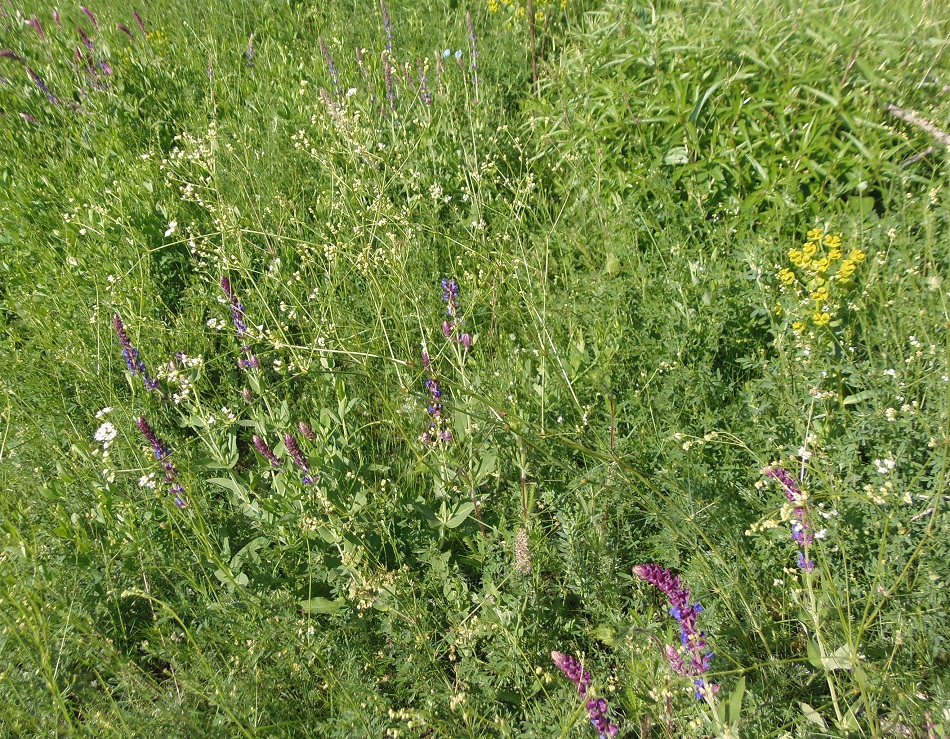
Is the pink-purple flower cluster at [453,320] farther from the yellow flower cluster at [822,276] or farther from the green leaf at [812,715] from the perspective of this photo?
the green leaf at [812,715]

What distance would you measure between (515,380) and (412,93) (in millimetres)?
2355

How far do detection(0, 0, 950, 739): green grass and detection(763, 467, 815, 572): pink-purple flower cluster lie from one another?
4 centimetres

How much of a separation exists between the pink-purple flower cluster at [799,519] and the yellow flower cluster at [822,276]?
24.7 inches

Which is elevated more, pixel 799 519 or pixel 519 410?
pixel 519 410

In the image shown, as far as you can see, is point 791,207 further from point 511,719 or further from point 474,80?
point 511,719

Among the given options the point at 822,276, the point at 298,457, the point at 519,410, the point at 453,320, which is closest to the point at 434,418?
the point at 519,410

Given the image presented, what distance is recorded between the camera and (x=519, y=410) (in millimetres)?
2297

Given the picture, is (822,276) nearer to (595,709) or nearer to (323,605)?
(595,709)

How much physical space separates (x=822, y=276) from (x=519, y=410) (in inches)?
45.3

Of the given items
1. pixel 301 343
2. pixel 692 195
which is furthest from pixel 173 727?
pixel 692 195

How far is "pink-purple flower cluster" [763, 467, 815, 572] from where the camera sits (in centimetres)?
163

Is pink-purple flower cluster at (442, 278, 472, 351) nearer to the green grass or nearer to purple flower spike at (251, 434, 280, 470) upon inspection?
the green grass

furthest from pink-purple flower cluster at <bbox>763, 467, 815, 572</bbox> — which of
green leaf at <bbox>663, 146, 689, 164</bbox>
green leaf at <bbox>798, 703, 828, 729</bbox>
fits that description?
green leaf at <bbox>663, 146, 689, 164</bbox>

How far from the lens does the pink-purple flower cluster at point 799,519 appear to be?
64.3 inches
